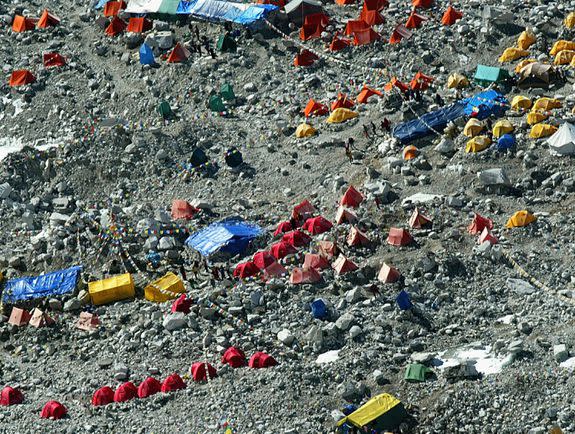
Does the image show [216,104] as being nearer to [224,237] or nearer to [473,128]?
[224,237]

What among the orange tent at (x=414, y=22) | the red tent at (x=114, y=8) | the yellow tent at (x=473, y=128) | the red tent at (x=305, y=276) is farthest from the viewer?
the red tent at (x=114, y=8)

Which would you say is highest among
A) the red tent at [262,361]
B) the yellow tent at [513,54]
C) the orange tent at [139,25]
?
the yellow tent at [513,54]

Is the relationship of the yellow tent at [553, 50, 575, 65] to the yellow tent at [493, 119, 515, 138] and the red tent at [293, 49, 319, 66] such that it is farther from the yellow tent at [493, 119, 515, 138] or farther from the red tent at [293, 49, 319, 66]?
the red tent at [293, 49, 319, 66]

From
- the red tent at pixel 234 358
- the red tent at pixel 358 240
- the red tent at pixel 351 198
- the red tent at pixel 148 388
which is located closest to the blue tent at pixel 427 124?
the red tent at pixel 351 198

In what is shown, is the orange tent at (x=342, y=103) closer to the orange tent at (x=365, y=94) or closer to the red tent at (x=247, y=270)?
the orange tent at (x=365, y=94)

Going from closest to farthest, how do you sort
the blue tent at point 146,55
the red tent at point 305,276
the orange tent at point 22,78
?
the red tent at point 305,276, the blue tent at point 146,55, the orange tent at point 22,78

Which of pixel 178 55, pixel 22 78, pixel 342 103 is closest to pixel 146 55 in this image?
pixel 178 55

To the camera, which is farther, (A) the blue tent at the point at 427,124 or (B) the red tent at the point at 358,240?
(A) the blue tent at the point at 427,124

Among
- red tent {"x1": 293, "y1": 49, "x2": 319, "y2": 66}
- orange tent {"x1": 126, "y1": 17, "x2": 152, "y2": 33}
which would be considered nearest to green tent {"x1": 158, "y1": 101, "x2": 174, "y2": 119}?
red tent {"x1": 293, "y1": 49, "x2": 319, "y2": 66}
